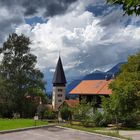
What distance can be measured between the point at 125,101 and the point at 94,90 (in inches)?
588

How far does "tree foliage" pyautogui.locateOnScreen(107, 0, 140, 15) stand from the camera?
5857 mm

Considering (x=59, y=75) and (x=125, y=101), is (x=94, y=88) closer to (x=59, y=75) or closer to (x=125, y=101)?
(x=125, y=101)

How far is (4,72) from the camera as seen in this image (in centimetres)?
5541

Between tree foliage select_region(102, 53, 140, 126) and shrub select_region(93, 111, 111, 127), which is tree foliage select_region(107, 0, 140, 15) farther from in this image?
shrub select_region(93, 111, 111, 127)

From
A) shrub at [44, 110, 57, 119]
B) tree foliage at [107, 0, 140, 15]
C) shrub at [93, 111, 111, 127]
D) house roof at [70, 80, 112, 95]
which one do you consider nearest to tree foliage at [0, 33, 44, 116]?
shrub at [44, 110, 57, 119]

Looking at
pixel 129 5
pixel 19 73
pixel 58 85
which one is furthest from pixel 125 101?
pixel 58 85

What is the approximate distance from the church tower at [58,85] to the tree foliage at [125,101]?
159 ft

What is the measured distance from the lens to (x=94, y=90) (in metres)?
54.5

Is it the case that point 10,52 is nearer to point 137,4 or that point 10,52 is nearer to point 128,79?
point 128,79

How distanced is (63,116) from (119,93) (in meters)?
21.6

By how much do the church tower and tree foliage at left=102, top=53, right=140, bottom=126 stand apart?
4859cm

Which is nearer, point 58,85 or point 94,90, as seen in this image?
point 94,90

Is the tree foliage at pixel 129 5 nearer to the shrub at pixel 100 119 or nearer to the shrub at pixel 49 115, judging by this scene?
the shrub at pixel 100 119

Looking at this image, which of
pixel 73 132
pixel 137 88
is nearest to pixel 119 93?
pixel 137 88
